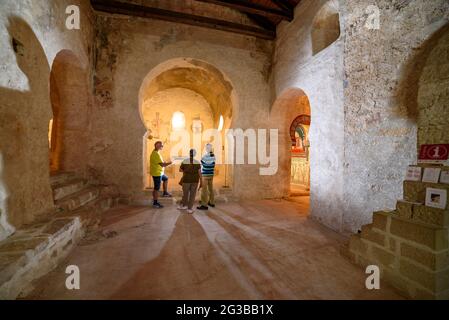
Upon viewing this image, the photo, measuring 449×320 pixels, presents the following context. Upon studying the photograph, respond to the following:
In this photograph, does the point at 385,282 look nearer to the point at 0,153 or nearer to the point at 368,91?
the point at 368,91

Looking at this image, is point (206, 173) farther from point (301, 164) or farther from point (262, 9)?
point (301, 164)

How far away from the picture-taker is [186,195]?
5.73m

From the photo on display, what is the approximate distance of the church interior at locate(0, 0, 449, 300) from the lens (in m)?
2.48

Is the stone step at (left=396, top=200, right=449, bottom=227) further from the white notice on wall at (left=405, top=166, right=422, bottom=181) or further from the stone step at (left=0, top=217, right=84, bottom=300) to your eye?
the stone step at (left=0, top=217, right=84, bottom=300)

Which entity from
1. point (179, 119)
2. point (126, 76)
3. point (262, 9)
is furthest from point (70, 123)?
point (179, 119)

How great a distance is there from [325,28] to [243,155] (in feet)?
13.0

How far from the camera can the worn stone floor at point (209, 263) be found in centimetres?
240

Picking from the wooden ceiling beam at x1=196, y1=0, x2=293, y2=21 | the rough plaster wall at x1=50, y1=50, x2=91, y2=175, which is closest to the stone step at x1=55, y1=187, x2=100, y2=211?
the rough plaster wall at x1=50, y1=50, x2=91, y2=175

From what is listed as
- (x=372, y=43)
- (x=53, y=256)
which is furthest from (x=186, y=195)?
(x=372, y=43)

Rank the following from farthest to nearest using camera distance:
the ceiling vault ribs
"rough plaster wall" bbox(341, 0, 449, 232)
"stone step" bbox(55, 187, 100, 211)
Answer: the ceiling vault ribs, "stone step" bbox(55, 187, 100, 211), "rough plaster wall" bbox(341, 0, 449, 232)

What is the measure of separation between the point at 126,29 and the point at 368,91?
20.7 feet

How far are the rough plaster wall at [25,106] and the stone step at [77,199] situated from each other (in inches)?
13.1

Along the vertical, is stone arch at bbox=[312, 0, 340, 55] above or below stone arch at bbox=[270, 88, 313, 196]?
above

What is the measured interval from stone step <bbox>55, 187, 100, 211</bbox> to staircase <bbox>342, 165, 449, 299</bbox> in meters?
4.93
